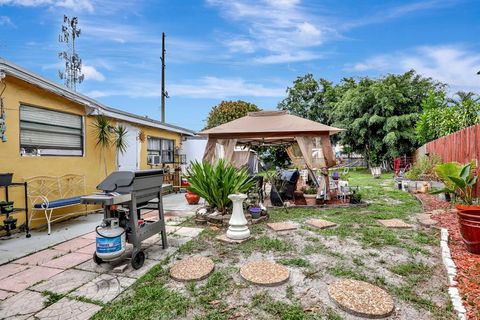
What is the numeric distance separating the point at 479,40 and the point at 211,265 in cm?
1537

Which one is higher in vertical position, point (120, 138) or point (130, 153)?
point (120, 138)

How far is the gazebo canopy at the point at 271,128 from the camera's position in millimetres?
6715

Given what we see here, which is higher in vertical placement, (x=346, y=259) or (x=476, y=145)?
(x=476, y=145)

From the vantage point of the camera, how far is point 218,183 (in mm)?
5352

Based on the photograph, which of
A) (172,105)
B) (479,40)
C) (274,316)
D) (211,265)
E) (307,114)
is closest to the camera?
(274,316)

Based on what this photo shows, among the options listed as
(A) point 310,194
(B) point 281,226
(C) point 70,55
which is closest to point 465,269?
(B) point 281,226

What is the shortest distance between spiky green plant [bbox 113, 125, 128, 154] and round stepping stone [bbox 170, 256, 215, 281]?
500 cm

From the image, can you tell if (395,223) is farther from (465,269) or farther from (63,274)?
(63,274)

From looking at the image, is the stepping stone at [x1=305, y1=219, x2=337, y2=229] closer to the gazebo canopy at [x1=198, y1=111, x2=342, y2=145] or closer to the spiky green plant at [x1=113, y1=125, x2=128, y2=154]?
the gazebo canopy at [x1=198, y1=111, x2=342, y2=145]

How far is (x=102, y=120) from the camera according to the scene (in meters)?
6.61

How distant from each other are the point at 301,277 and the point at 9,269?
133 inches

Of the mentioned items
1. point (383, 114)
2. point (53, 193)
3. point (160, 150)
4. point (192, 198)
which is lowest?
point (192, 198)

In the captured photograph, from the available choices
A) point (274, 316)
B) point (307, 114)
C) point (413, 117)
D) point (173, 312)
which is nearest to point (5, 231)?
point (173, 312)

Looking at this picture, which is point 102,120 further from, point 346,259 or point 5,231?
point 346,259
